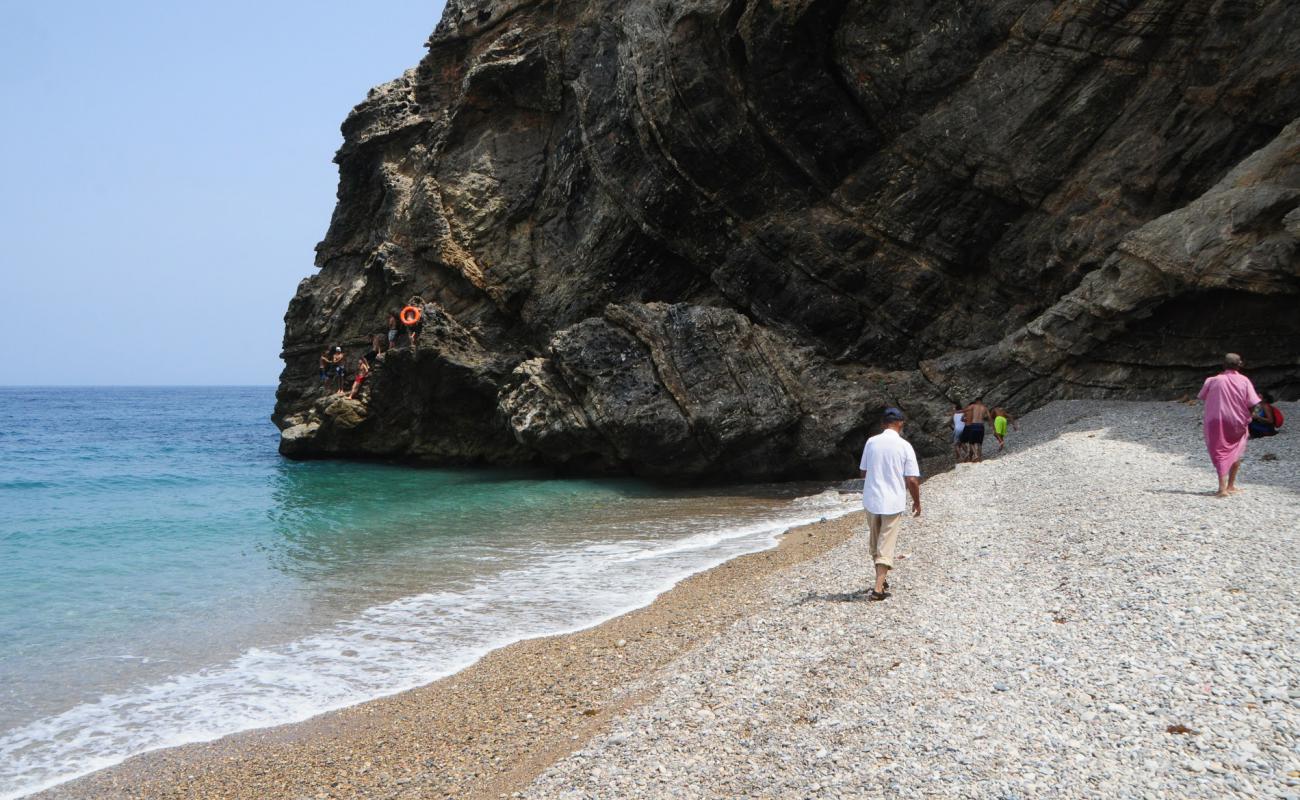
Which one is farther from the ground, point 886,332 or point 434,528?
point 886,332

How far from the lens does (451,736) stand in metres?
7.07

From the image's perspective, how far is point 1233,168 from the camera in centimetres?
1812

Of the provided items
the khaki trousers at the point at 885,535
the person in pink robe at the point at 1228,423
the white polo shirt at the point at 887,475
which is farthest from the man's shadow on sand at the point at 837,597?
the person in pink robe at the point at 1228,423

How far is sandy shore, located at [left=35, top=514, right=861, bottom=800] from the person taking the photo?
6.38 metres

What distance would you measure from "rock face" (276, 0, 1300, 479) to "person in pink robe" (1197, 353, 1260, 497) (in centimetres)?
619

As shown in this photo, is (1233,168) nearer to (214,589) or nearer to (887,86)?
(887,86)

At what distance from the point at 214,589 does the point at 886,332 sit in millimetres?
16751

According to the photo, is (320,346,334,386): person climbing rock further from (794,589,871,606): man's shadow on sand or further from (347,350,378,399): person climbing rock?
(794,589,871,606): man's shadow on sand

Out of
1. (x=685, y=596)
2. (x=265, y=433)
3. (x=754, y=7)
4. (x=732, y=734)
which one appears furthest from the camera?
(x=265, y=433)

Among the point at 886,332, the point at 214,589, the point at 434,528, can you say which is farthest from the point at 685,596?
the point at 886,332

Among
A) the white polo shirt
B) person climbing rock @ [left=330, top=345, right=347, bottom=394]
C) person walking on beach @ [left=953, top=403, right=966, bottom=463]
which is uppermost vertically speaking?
person climbing rock @ [left=330, top=345, right=347, bottom=394]

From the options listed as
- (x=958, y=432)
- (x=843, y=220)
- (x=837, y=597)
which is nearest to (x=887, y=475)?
(x=837, y=597)

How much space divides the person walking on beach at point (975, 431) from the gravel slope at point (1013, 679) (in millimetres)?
8646

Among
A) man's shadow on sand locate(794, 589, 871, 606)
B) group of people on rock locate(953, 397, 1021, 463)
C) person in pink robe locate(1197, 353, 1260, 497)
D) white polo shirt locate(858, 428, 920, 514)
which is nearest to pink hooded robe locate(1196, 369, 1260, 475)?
person in pink robe locate(1197, 353, 1260, 497)
